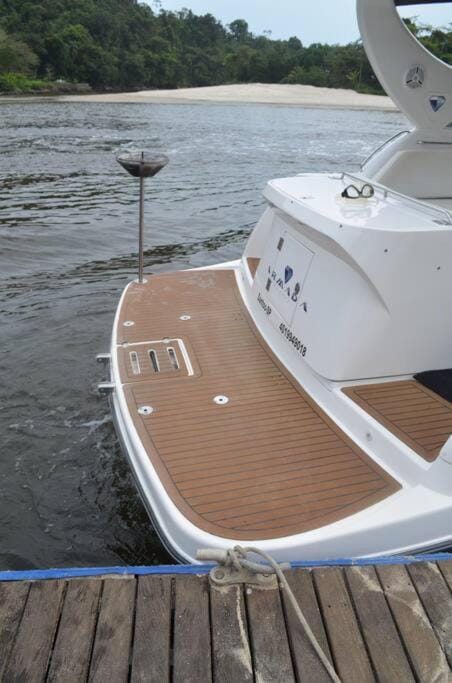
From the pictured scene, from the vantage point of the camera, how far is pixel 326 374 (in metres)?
3.71

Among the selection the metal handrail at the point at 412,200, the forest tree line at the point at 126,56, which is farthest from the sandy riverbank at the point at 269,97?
the metal handrail at the point at 412,200

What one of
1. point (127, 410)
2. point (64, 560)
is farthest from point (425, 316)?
point (64, 560)

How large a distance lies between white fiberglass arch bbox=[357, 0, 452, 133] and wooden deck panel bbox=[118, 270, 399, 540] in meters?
2.31

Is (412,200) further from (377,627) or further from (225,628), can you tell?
(225,628)

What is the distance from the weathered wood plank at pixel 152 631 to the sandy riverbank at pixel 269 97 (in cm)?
5106

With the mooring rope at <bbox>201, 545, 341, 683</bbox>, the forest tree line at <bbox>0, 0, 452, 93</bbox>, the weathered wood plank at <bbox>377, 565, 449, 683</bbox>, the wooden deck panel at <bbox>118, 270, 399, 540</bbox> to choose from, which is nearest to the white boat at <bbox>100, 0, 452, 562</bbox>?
the wooden deck panel at <bbox>118, 270, 399, 540</bbox>

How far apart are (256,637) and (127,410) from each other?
1.79m

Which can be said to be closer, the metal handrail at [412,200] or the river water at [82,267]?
the metal handrail at [412,200]

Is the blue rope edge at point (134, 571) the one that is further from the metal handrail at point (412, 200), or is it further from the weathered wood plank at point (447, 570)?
the metal handrail at point (412, 200)

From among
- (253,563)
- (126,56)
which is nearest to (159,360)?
(253,563)

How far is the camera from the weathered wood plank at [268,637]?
215 cm

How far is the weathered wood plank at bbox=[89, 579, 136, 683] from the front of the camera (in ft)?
7.04

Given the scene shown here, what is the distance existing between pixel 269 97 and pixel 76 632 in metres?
61.0

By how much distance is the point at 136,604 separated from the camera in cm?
241
